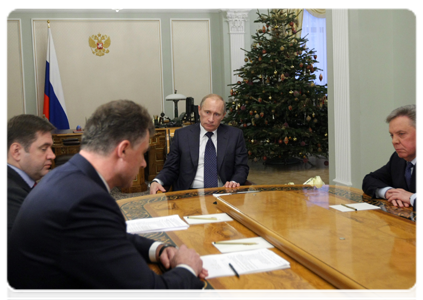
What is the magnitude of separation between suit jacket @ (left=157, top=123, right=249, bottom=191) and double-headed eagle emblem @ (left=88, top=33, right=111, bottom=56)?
19.1ft

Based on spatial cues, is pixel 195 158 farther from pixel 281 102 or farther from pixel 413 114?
pixel 281 102

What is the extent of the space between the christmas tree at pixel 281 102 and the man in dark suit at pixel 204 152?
368 centimetres

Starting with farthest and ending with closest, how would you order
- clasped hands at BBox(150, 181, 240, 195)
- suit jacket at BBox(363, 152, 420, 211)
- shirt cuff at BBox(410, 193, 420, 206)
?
clasped hands at BBox(150, 181, 240, 195) → suit jacket at BBox(363, 152, 420, 211) → shirt cuff at BBox(410, 193, 420, 206)

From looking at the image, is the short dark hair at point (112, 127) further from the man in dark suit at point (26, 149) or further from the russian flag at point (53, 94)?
the russian flag at point (53, 94)

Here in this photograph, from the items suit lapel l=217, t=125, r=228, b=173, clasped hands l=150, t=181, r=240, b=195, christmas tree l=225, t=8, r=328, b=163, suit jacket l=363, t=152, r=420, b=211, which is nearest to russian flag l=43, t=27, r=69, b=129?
christmas tree l=225, t=8, r=328, b=163

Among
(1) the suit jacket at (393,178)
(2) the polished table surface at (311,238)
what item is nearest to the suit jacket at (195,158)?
(2) the polished table surface at (311,238)

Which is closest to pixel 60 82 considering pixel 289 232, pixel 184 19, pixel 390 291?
pixel 184 19

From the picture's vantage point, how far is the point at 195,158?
315 centimetres

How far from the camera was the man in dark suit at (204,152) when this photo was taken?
10.3 ft

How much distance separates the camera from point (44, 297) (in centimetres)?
103

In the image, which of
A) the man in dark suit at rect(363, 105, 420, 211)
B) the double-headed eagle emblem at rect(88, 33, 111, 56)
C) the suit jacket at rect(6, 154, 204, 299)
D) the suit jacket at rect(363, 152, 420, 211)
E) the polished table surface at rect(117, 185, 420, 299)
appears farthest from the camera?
the double-headed eagle emblem at rect(88, 33, 111, 56)

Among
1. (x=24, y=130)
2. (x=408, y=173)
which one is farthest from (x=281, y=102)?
(x=24, y=130)

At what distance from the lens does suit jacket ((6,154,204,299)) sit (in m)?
0.98

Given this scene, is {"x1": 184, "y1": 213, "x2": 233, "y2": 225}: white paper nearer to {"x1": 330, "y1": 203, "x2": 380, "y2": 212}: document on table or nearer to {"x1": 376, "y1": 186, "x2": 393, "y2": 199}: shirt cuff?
{"x1": 330, "y1": 203, "x2": 380, "y2": 212}: document on table
